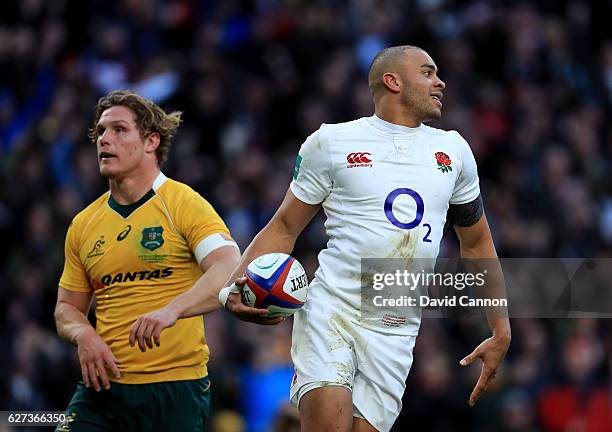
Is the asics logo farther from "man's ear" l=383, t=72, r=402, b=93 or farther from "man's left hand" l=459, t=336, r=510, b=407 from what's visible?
"man's left hand" l=459, t=336, r=510, b=407

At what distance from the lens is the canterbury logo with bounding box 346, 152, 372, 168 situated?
272 inches

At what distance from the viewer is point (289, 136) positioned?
1511 centimetres

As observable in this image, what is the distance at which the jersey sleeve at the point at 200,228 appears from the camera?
24.1 ft

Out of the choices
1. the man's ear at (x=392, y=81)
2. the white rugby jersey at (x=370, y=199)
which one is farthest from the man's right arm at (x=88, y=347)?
the man's ear at (x=392, y=81)

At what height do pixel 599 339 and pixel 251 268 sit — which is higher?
pixel 251 268

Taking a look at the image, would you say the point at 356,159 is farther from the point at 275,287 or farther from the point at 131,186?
the point at 131,186

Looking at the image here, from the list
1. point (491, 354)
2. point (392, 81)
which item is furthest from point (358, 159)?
point (491, 354)

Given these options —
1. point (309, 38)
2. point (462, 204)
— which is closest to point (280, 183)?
point (309, 38)

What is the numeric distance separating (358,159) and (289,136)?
8.24 meters

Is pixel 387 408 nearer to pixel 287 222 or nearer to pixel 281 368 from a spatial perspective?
pixel 287 222

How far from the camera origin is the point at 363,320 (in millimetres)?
6840

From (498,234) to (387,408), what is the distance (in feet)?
24.0

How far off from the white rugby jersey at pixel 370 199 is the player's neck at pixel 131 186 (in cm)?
109

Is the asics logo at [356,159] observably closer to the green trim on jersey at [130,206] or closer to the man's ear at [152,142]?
the green trim on jersey at [130,206]
